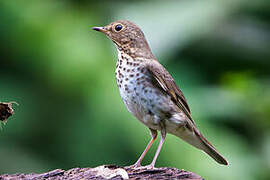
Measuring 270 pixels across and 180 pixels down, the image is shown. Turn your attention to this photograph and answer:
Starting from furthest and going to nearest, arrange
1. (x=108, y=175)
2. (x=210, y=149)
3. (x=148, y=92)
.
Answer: (x=210, y=149) < (x=148, y=92) < (x=108, y=175)

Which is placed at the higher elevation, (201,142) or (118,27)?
(118,27)

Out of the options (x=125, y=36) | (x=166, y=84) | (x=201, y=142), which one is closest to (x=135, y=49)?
(x=125, y=36)

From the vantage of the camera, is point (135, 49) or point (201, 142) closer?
point (135, 49)

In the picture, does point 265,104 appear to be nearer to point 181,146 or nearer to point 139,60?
point 181,146

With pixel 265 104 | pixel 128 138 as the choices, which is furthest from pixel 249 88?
pixel 128 138

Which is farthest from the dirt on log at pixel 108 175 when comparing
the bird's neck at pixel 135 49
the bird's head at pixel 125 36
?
the bird's head at pixel 125 36

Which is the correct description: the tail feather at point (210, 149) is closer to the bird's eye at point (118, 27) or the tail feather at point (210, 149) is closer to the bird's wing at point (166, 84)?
the bird's wing at point (166, 84)

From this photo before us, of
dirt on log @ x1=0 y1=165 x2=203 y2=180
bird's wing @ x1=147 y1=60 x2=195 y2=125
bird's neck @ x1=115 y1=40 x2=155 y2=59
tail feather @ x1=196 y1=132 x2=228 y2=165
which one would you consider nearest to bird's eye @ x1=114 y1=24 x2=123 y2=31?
bird's neck @ x1=115 y1=40 x2=155 y2=59

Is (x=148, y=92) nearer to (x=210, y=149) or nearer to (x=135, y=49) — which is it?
(x=135, y=49)
